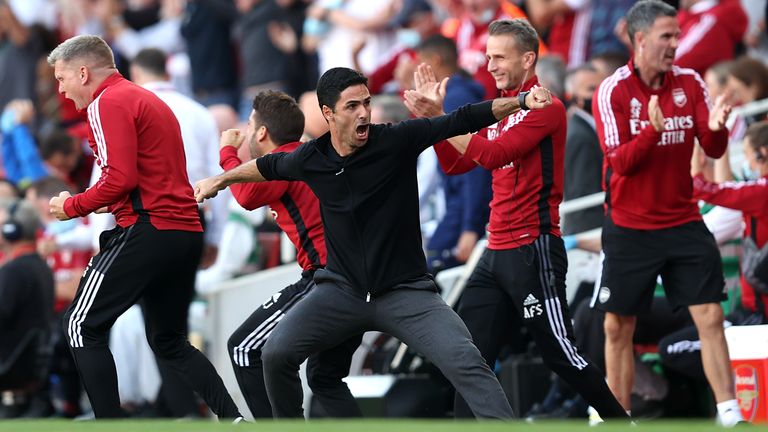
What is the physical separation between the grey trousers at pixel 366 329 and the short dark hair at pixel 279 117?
1.25 meters

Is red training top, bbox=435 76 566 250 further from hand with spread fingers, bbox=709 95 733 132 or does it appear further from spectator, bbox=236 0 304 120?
spectator, bbox=236 0 304 120

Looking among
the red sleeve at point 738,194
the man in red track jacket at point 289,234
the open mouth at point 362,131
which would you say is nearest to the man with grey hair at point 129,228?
the man in red track jacket at point 289,234

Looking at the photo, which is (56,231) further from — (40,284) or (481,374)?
(481,374)

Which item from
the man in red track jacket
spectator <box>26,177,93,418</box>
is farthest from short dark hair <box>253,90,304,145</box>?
spectator <box>26,177,93,418</box>

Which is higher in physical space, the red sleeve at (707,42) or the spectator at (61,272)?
the red sleeve at (707,42)

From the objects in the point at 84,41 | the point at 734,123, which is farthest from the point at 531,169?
the point at 734,123

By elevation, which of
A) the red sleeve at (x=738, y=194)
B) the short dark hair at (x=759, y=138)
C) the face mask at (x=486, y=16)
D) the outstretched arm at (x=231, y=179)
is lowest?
the red sleeve at (x=738, y=194)

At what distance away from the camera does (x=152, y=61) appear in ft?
39.2

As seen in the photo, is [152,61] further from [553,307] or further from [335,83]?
[553,307]

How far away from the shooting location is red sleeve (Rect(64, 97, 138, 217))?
812 centimetres

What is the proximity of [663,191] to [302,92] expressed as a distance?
747 centimetres

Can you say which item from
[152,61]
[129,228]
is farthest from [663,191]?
[152,61]

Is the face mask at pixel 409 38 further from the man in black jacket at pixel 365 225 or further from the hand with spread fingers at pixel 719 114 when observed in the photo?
the man in black jacket at pixel 365 225

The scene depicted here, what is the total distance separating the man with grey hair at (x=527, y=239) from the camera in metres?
8.19
